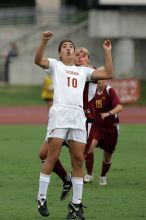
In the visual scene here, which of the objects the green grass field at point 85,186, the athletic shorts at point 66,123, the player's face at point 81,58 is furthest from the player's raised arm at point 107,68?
the green grass field at point 85,186

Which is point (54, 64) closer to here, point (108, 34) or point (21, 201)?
point (21, 201)

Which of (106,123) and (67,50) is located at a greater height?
(67,50)

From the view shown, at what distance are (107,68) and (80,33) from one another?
38.6 m

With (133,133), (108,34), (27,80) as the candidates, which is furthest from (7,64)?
(133,133)

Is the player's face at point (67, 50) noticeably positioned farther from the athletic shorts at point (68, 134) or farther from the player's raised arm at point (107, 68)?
the athletic shorts at point (68, 134)

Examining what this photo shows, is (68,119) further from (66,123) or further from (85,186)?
(85,186)

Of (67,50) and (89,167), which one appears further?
(89,167)

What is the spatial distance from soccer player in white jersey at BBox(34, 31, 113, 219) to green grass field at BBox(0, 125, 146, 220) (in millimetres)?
347

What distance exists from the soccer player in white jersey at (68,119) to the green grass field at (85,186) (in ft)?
1.14

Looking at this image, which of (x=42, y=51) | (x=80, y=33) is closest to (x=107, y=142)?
(x=42, y=51)

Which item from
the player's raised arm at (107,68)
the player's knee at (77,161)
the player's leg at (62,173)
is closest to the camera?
the player's raised arm at (107,68)

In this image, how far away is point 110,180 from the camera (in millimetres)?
15305

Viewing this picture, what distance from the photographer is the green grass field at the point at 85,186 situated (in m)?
11.5

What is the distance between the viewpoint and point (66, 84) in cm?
1090
